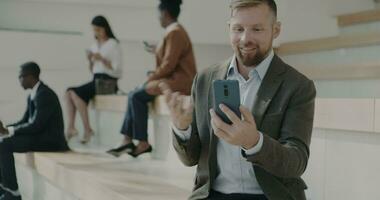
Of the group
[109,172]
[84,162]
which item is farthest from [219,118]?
[84,162]

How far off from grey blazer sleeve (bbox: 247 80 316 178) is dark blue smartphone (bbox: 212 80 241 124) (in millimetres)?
111

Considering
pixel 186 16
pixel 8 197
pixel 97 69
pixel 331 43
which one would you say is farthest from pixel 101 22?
pixel 331 43

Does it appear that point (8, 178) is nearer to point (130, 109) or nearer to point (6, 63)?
point (130, 109)

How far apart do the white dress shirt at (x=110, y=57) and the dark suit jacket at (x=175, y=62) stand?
127 cm

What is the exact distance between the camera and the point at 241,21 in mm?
1524

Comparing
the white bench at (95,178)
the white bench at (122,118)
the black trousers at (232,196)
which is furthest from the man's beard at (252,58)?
the white bench at (122,118)

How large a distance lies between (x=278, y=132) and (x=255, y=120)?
2.8 inches

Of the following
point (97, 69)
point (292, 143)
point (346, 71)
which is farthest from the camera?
point (97, 69)

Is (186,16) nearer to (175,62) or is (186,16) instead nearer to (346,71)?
(175,62)

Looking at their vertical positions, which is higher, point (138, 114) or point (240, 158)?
point (240, 158)

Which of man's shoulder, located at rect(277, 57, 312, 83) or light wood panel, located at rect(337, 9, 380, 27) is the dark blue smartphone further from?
light wood panel, located at rect(337, 9, 380, 27)

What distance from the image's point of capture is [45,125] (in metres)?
4.16

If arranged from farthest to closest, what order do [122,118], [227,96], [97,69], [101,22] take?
[97,69] < [101,22] < [122,118] < [227,96]

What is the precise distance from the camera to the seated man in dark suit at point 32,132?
3.94 meters
